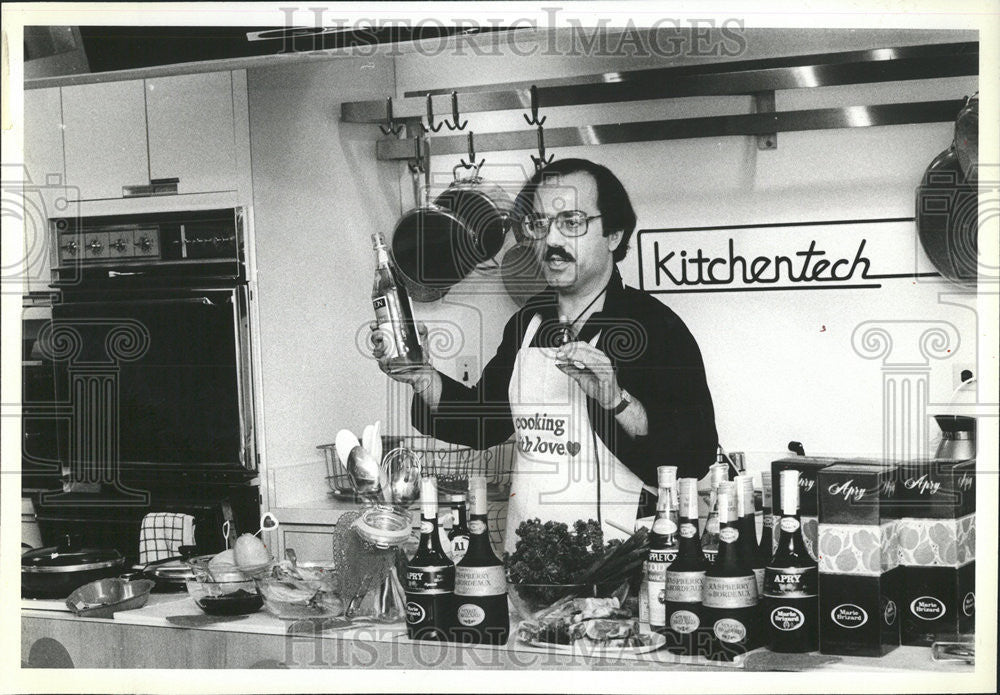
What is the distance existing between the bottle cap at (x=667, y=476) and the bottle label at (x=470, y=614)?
40 cm

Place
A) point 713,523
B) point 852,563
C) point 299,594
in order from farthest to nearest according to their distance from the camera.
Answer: point 299,594 < point 713,523 < point 852,563

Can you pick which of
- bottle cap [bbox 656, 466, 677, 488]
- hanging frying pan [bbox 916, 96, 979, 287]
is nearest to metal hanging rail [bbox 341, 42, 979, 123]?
hanging frying pan [bbox 916, 96, 979, 287]

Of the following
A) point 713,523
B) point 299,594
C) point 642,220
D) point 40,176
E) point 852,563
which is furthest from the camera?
point 40,176

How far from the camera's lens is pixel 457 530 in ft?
6.72

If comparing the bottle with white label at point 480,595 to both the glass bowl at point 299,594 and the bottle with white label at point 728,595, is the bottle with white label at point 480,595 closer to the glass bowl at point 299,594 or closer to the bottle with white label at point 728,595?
the glass bowl at point 299,594

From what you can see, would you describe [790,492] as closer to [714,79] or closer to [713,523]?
[713,523]

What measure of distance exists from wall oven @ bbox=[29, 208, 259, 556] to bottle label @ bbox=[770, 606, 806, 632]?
3.54 ft

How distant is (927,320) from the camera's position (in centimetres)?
201

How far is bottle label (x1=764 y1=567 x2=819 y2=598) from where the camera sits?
1802mm

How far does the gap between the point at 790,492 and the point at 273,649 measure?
3.23 feet

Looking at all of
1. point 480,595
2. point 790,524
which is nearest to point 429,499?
point 480,595

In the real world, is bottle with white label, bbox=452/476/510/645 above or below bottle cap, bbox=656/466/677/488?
below

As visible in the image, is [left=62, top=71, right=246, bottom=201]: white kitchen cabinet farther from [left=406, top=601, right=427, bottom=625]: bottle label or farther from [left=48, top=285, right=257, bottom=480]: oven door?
[left=406, top=601, right=427, bottom=625]: bottle label

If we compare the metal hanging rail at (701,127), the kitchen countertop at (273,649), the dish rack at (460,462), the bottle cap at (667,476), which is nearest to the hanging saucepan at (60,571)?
the kitchen countertop at (273,649)
